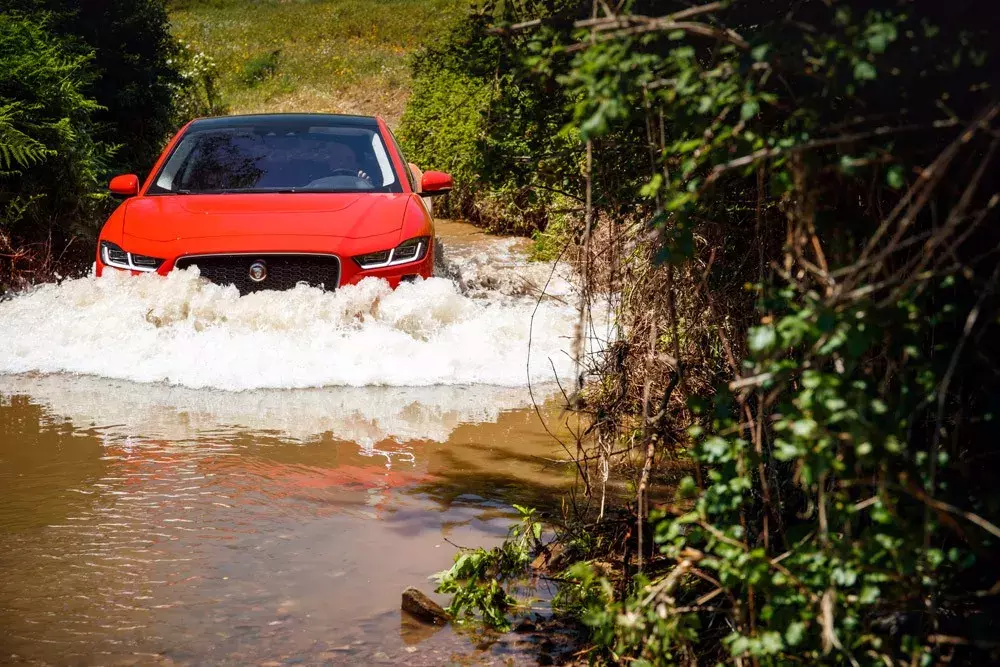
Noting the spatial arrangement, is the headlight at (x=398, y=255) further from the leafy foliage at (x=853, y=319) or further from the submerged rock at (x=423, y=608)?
the leafy foliage at (x=853, y=319)

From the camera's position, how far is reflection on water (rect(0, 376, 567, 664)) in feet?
11.0

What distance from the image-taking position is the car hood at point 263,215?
7367 millimetres

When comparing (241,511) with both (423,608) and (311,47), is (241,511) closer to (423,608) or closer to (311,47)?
(423,608)

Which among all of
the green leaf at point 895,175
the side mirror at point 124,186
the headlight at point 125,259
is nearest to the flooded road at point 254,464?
the headlight at point 125,259

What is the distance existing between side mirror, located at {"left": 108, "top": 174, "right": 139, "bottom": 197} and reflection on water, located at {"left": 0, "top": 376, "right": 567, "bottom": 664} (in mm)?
1728

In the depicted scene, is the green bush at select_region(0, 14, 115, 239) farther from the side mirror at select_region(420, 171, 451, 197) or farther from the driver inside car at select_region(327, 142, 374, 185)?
the side mirror at select_region(420, 171, 451, 197)

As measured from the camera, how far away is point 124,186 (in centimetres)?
796

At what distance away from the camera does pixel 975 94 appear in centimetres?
230

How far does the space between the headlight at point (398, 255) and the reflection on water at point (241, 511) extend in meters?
1.03

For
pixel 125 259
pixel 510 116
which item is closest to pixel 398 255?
pixel 125 259

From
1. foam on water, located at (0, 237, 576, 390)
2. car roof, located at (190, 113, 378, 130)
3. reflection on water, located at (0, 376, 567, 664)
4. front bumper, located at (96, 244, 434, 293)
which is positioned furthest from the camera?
car roof, located at (190, 113, 378, 130)

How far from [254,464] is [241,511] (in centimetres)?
69

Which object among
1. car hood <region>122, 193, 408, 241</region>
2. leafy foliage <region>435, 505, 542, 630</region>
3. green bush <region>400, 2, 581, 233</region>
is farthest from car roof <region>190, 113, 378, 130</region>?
leafy foliage <region>435, 505, 542, 630</region>

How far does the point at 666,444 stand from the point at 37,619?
2.22 m
